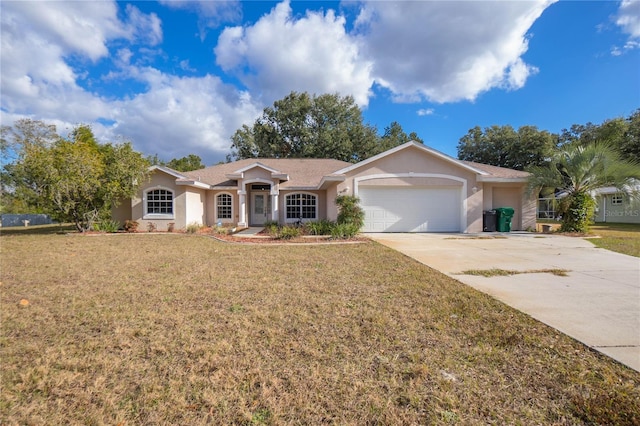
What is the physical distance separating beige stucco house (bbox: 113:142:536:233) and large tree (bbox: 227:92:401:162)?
15253mm

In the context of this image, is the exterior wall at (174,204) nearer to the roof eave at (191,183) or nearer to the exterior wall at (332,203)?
the roof eave at (191,183)

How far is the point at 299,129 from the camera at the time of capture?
3338cm

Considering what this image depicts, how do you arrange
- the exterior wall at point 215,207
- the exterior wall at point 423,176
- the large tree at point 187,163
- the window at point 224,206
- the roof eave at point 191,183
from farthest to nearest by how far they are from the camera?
the large tree at point 187,163 → the window at point 224,206 → the exterior wall at point 215,207 → the roof eave at point 191,183 → the exterior wall at point 423,176

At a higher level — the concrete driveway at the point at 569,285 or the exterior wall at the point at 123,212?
the exterior wall at the point at 123,212

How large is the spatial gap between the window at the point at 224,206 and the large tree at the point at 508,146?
30737 mm

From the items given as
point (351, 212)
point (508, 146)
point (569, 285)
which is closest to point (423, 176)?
point (351, 212)

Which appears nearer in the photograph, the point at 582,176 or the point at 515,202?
the point at 582,176

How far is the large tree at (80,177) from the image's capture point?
13.7m

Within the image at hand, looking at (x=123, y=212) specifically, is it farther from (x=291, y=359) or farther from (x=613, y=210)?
(x=613, y=210)

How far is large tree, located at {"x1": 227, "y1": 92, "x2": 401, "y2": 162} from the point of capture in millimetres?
33312

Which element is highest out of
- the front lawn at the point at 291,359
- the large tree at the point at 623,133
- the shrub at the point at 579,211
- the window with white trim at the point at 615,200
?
the large tree at the point at 623,133

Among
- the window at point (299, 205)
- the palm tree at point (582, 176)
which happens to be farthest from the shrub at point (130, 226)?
the palm tree at point (582, 176)

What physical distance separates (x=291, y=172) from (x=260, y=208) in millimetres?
3330

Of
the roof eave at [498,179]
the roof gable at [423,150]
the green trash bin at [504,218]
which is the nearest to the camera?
the roof gable at [423,150]
